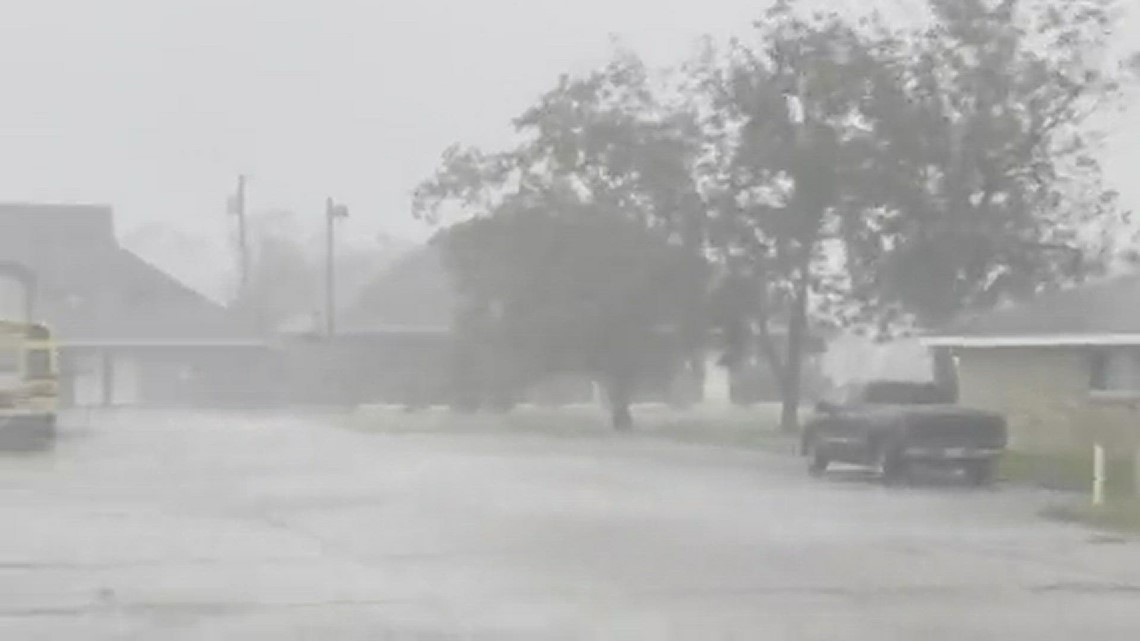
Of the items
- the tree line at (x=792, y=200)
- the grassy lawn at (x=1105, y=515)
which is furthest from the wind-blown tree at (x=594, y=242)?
the grassy lawn at (x=1105, y=515)

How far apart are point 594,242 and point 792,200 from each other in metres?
7.72

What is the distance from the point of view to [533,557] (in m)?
19.6

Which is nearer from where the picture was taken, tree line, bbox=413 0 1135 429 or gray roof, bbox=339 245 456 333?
tree line, bbox=413 0 1135 429

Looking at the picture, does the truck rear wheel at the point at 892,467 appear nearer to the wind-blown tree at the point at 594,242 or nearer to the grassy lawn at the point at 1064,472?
the grassy lawn at the point at 1064,472

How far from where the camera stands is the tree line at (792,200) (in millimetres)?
47781

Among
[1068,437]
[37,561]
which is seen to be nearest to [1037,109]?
[1068,437]

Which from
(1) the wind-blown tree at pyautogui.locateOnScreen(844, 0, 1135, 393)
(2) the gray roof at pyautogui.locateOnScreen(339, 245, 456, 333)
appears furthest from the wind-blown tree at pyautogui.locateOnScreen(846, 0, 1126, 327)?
(2) the gray roof at pyautogui.locateOnScreen(339, 245, 456, 333)

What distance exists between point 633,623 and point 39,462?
24600 mm

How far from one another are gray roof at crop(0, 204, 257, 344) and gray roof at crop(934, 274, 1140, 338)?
3553 centimetres

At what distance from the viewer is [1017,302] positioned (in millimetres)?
48219

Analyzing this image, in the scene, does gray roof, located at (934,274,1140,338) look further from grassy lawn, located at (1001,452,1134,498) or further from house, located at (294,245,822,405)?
house, located at (294,245,822,405)

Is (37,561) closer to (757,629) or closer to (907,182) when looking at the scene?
(757,629)

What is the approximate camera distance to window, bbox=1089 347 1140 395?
36.8m

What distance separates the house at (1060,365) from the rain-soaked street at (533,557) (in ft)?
16.9
